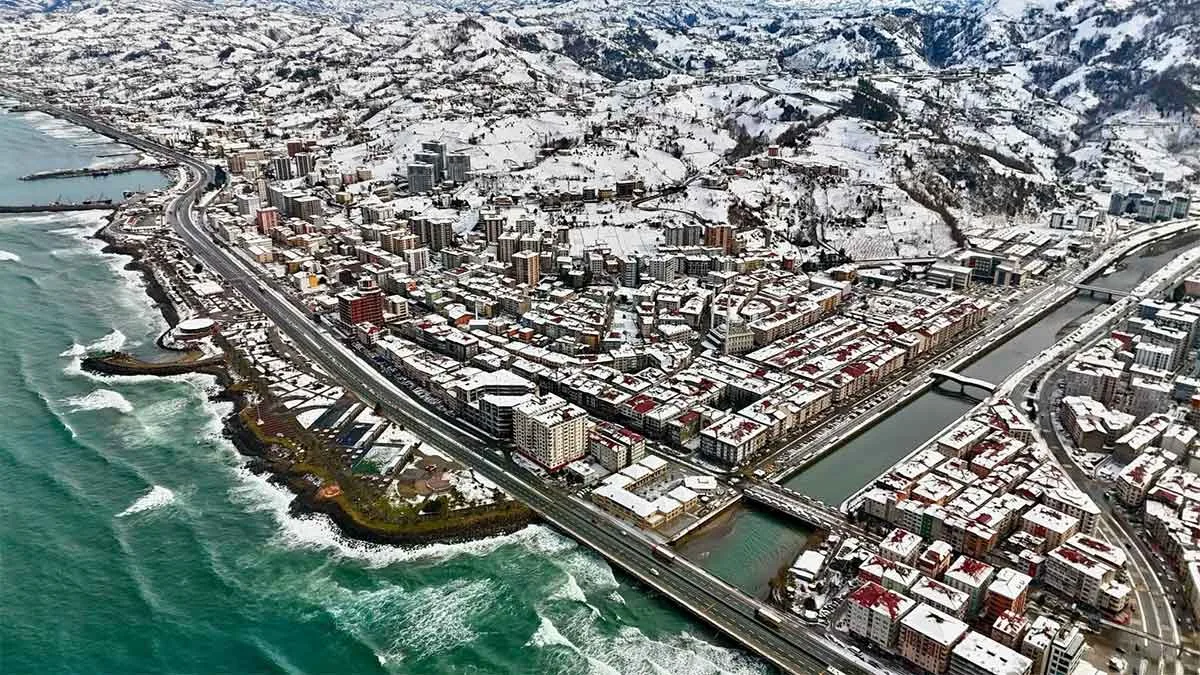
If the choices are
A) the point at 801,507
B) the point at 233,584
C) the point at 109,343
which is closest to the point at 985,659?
the point at 801,507

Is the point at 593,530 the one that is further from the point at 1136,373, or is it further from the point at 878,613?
the point at 1136,373

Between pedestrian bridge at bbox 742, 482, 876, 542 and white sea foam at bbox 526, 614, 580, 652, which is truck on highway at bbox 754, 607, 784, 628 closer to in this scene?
pedestrian bridge at bbox 742, 482, 876, 542

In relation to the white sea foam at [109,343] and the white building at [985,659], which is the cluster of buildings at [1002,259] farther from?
the white sea foam at [109,343]

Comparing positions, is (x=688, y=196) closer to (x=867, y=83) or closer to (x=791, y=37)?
(x=867, y=83)

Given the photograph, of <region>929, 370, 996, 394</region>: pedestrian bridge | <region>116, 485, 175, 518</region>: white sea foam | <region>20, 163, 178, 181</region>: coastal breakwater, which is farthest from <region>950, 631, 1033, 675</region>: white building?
<region>20, 163, 178, 181</region>: coastal breakwater

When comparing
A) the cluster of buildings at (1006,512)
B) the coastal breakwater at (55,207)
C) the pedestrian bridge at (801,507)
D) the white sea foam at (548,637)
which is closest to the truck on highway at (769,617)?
the pedestrian bridge at (801,507)
